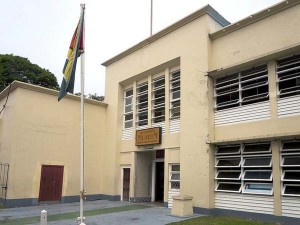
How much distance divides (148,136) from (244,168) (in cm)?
536

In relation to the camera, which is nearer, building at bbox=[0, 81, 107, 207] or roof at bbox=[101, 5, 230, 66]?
roof at bbox=[101, 5, 230, 66]

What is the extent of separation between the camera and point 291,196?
32.7 feet

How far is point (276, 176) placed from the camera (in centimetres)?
1038

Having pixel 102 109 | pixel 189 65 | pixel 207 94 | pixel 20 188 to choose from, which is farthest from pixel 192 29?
pixel 20 188

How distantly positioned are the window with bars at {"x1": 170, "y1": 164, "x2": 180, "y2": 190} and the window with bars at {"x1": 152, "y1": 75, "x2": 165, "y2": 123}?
2.47 m

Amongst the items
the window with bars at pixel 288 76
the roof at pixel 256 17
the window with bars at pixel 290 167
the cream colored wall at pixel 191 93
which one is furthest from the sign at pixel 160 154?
the window with bars at pixel 288 76

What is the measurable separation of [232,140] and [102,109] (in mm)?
9102

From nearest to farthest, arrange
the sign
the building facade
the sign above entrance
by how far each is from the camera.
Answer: the building facade, the sign above entrance, the sign

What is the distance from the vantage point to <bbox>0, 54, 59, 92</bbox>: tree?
29327 mm

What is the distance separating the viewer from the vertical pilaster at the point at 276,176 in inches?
402

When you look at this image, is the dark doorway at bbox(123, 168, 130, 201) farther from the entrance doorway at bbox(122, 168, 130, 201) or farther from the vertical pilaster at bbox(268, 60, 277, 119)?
the vertical pilaster at bbox(268, 60, 277, 119)

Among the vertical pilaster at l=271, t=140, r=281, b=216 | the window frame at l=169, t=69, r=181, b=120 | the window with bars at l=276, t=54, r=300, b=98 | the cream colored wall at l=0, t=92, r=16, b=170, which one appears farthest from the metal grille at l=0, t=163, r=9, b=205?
the window with bars at l=276, t=54, r=300, b=98

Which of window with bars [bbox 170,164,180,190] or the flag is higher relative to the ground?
the flag

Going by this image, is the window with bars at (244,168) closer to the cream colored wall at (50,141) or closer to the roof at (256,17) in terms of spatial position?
the roof at (256,17)
